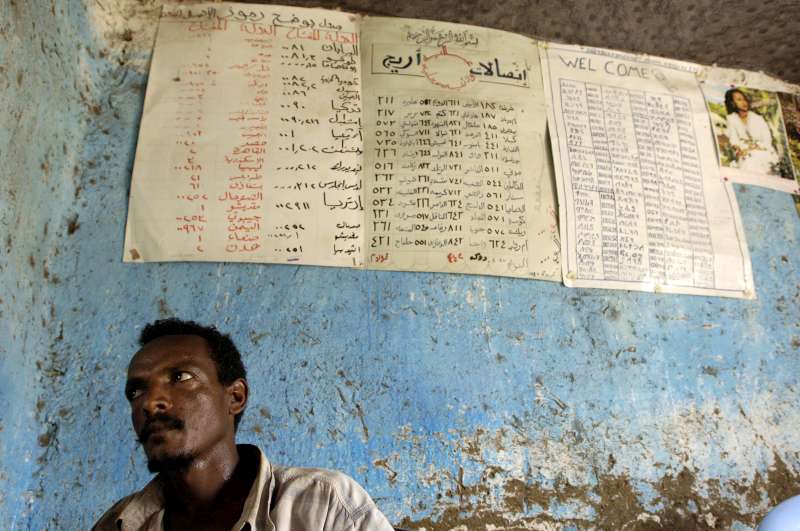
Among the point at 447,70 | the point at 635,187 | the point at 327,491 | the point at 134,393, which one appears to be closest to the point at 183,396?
the point at 134,393

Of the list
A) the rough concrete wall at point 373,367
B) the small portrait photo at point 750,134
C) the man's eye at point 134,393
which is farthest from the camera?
the small portrait photo at point 750,134

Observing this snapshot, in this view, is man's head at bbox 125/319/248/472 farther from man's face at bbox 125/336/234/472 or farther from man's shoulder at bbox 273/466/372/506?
man's shoulder at bbox 273/466/372/506

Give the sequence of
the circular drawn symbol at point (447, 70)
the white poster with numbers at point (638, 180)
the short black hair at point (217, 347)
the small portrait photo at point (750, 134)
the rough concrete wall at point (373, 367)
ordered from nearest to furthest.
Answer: the short black hair at point (217, 347) → the rough concrete wall at point (373, 367) → the white poster with numbers at point (638, 180) → the circular drawn symbol at point (447, 70) → the small portrait photo at point (750, 134)

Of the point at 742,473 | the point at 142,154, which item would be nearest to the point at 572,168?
the point at 742,473

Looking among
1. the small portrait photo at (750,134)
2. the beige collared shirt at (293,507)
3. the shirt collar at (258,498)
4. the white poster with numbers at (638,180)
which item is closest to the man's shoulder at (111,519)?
the beige collared shirt at (293,507)

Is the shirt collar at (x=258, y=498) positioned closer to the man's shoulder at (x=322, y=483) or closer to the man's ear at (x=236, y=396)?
the man's shoulder at (x=322, y=483)

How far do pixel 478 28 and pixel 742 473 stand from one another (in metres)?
1.95

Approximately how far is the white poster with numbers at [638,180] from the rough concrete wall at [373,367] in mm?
120

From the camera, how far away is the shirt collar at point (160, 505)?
52.3 inches

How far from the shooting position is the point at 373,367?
2076 millimetres

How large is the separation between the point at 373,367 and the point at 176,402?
0.78 meters

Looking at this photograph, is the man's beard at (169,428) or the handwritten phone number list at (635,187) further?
the handwritten phone number list at (635,187)

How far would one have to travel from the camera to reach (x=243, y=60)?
7.98 ft

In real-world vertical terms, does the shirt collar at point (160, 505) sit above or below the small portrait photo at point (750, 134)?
below
